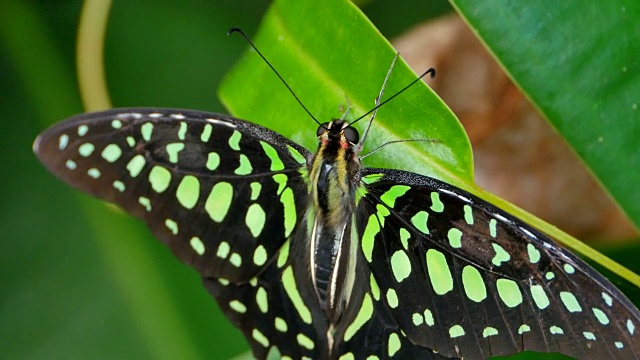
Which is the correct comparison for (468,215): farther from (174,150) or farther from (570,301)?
(174,150)

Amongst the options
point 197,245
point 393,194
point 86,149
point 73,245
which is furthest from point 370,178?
point 73,245

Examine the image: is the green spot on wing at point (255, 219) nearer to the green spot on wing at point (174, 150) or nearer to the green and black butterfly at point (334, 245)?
the green and black butterfly at point (334, 245)

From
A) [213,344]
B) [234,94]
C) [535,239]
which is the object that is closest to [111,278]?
[213,344]

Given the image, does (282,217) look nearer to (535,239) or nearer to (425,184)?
(425,184)

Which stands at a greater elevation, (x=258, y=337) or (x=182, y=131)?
(x=182, y=131)

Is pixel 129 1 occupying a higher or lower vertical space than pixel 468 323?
higher

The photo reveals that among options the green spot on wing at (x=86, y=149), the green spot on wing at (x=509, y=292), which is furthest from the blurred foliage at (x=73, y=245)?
the green spot on wing at (x=509, y=292)

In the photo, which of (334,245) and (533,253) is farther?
(334,245)

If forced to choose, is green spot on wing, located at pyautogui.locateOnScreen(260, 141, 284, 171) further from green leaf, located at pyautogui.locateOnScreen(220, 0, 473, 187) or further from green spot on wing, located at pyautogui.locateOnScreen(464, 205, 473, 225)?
green spot on wing, located at pyautogui.locateOnScreen(464, 205, 473, 225)
